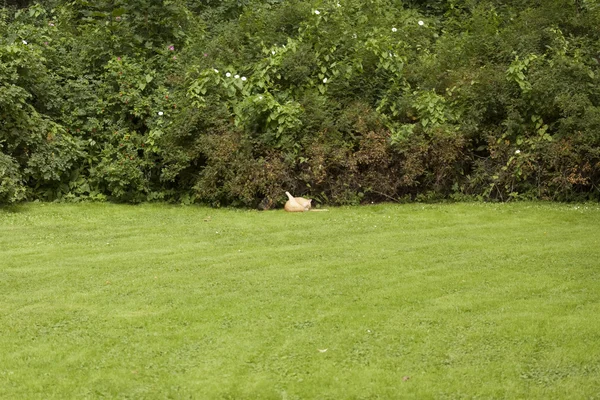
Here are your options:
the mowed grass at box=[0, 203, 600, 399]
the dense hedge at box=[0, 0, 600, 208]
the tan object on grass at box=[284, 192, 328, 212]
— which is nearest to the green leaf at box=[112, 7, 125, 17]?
the dense hedge at box=[0, 0, 600, 208]

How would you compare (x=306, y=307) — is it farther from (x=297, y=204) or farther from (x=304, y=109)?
(x=304, y=109)

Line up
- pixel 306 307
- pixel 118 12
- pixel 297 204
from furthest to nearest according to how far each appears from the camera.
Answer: pixel 118 12 → pixel 297 204 → pixel 306 307

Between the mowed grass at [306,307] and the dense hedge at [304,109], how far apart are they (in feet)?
3.92

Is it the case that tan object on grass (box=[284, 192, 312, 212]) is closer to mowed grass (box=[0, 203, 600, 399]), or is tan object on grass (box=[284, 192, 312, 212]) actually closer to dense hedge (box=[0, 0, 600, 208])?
dense hedge (box=[0, 0, 600, 208])

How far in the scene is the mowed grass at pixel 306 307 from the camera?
19.6 feet

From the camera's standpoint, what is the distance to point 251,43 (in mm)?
14344

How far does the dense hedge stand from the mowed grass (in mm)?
1195

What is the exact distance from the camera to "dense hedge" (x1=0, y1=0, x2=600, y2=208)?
488 inches

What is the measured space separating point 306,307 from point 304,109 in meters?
5.90

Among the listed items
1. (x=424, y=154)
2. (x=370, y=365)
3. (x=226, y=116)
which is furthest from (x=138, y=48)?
(x=370, y=365)

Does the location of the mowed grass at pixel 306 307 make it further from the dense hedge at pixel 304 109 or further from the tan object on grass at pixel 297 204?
the dense hedge at pixel 304 109

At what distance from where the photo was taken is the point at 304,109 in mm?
12984

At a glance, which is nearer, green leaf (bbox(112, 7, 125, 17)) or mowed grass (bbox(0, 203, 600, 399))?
mowed grass (bbox(0, 203, 600, 399))

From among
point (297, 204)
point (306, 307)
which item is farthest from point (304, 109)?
point (306, 307)
